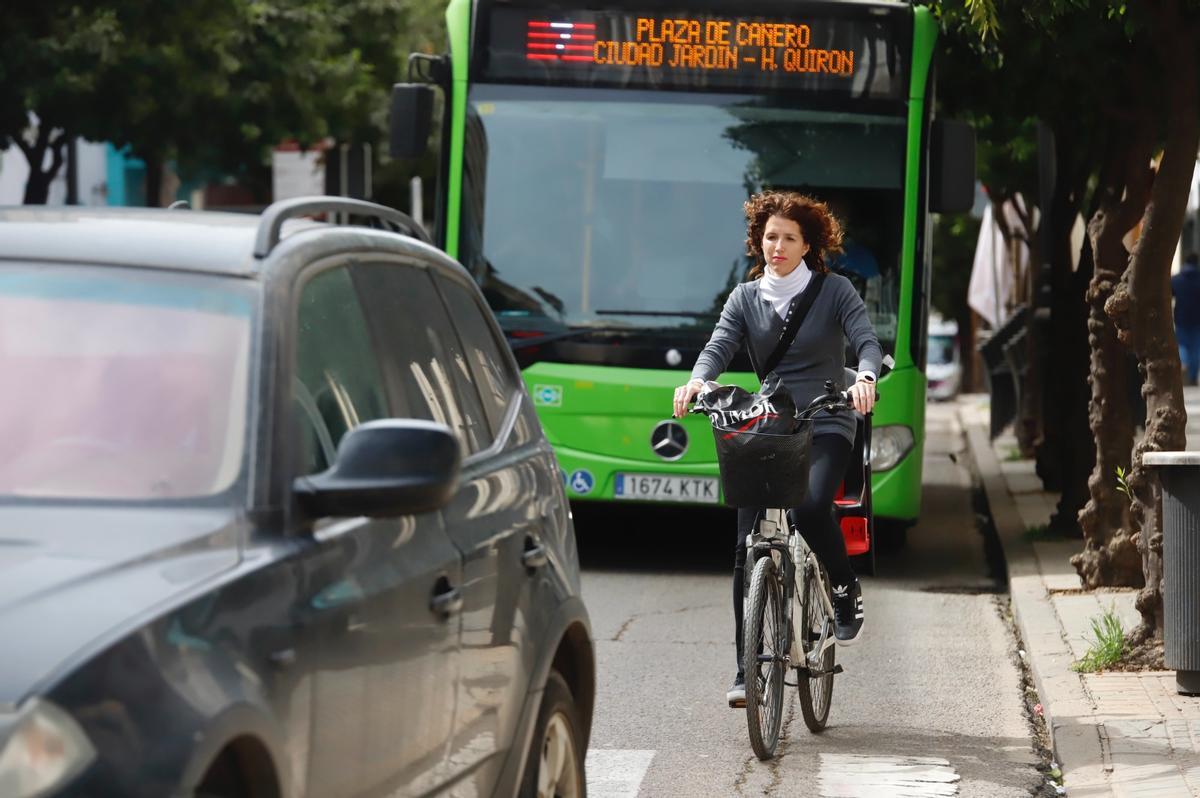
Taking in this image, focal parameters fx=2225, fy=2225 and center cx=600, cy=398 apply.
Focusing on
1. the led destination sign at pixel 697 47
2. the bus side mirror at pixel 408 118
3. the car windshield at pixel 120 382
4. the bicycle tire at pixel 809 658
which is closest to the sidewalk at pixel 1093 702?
the bicycle tire at pixel 809 658

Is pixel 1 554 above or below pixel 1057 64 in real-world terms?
below

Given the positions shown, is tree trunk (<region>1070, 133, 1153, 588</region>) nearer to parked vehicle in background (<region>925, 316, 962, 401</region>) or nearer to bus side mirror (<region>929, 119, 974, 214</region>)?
bus side mirror (<region>929, 119, 974, 214</region>)

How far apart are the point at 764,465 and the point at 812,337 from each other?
0.66 m

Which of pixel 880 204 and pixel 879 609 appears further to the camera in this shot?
pixel 880 204

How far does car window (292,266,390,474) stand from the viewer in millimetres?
3758

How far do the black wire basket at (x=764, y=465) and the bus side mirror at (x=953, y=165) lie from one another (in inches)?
196

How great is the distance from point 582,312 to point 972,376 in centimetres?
4785

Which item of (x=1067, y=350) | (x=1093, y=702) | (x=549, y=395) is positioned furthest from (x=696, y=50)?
(x=1093, y=702)

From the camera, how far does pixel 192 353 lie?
365cm

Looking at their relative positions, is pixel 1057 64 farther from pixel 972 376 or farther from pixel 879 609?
pixel 972 376

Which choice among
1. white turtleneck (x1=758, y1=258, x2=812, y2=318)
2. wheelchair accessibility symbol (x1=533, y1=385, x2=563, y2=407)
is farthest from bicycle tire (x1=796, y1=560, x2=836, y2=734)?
wheelchair accessibility symbol (x1=533, y1=385, x2=563, y2=407)

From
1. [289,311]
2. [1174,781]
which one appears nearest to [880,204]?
[1174,781]

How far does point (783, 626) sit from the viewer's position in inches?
272

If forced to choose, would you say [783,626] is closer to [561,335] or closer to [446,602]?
[446,602]
